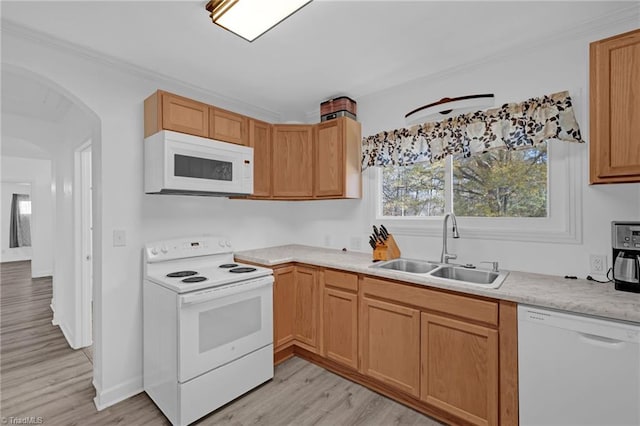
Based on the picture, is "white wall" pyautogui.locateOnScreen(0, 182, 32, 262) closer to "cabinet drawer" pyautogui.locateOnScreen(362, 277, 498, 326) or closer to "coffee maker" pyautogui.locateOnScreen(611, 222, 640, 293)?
"cabinet drawer" pyautogui.locateOnScreen(362, 277, 498, 326)

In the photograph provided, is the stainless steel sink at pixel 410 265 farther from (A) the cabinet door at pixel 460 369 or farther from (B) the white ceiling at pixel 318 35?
(B) the white ceiling at pixel 318 35

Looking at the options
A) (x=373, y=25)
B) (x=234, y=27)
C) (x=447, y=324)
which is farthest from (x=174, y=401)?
(x=373, y=25)

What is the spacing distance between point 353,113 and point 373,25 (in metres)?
1.17

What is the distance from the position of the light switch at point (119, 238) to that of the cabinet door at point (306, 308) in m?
1.42

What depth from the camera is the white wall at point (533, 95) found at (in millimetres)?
1793

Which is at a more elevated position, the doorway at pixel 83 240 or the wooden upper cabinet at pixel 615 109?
the wooden upper cabinet at pixel 615 109

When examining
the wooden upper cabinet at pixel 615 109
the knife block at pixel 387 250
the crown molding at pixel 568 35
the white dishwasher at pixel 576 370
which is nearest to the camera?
the white dishwasher at pixel 576 370

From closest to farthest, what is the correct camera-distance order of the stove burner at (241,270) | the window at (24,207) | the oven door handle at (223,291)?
the oven door handle at (223,291)
the stove burner at (241,270)
the window at (24,207)

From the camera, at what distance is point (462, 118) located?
226 centimetres

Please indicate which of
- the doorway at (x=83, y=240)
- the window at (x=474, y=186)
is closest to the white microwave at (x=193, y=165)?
the doorway at (x=83, y=240)

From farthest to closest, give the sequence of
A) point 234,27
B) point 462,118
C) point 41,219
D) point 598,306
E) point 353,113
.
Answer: point 41,219 < point 353,113 < point 462,118 < point 234,27 < point 598,306

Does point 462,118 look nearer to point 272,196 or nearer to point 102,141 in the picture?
point 272,196

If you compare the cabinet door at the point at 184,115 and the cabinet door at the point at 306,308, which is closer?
the cabinet door at the point at 184,115

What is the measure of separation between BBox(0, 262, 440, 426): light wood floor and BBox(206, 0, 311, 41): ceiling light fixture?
2.50 meters
